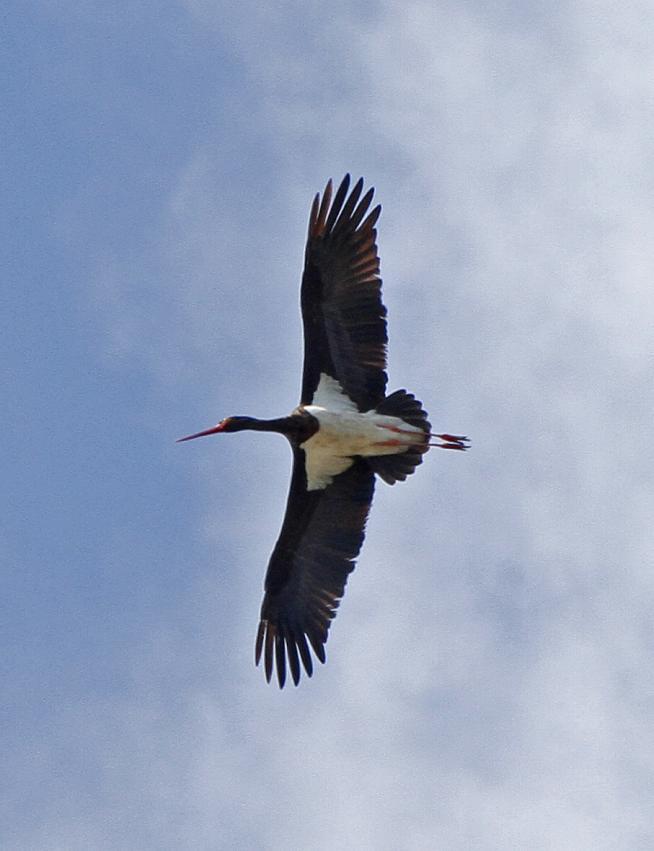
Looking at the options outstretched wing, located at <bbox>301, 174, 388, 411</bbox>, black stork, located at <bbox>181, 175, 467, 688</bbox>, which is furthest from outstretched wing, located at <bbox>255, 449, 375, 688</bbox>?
outstretched wing, located at <bbox>301, 174, 388, 411</bbox>

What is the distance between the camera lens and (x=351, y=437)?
88.8 ft

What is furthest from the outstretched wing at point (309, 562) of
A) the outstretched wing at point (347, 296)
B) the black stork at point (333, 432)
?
the outstretched wing at point (347, 296)

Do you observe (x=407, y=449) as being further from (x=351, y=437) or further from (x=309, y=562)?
(x=309, y=562)

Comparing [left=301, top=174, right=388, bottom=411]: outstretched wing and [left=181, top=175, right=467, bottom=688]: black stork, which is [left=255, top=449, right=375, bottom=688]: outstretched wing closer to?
[left=181, top=175, right=467, bottom=688]: black stork

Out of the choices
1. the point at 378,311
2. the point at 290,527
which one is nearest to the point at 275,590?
the point at 290,527

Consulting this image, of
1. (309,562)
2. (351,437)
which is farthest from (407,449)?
(309,562)

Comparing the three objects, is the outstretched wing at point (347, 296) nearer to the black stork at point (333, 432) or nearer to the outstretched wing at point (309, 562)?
the black stork at point (333, 432)

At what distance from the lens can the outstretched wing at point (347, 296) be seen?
27078 mm

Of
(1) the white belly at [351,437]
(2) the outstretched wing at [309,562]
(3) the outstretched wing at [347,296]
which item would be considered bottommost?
(2) the outstretched wing at [309,562]

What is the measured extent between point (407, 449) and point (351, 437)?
535 mm

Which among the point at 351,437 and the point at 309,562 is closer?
the point at 351,437

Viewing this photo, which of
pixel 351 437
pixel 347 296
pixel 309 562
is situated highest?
pixel 347 296

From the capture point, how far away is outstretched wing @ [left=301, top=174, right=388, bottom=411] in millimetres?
27078

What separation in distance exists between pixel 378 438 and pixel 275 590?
1831 millimetres
